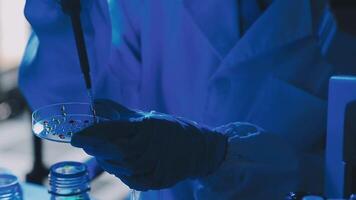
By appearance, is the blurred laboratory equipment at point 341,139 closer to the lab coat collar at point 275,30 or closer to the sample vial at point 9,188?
the lab coat collar at point 275,30

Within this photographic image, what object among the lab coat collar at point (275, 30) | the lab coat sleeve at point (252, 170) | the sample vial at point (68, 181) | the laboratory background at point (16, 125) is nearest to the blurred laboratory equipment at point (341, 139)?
the lab coat sleeve at point (252, 170)

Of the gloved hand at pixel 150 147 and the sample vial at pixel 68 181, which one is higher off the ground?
the gloved hand at pixel 150 147

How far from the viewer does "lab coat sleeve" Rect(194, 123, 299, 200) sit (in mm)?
1053

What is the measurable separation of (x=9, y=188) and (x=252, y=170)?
0.43m

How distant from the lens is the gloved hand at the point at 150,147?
87 cm

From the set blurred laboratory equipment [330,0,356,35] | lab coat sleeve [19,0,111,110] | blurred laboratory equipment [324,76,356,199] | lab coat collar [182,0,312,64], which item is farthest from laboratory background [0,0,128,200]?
blurred laboratory equipment [324,76,356,199]

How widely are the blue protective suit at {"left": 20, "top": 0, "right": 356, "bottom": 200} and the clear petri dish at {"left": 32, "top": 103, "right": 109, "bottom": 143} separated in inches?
8.3

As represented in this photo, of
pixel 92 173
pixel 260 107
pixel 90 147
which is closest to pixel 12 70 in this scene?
pixel 92 173

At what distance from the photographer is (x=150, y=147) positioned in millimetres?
935

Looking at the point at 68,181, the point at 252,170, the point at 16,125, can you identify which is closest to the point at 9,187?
the point at 68,181

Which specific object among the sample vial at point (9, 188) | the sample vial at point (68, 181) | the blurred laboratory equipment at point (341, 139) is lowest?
the sample vial at point (9, 188)

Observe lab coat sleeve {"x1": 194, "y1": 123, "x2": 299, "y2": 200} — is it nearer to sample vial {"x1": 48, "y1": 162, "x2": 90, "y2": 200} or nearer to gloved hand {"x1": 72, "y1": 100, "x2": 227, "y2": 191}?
gloved hand {"x1": 72, "y1": 100, "x2": 227, "y2": 191}

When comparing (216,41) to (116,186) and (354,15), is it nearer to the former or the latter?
(354,15)

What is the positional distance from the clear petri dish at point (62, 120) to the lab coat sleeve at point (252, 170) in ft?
0.75
